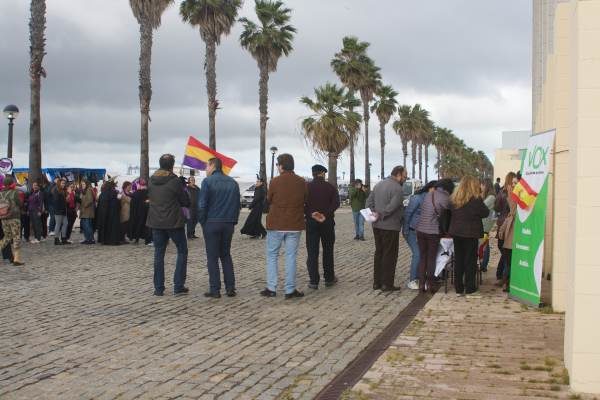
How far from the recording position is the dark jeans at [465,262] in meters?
10.1

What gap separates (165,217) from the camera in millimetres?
9875

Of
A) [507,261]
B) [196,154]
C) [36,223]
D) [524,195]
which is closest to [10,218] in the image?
[196,154]

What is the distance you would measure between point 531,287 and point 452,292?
176 centimetres

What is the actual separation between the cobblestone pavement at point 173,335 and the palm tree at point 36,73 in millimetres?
9447

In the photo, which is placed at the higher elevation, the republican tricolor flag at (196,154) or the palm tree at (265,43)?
the palm tree at (265,43)

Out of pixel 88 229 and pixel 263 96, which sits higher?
pixel 263 96

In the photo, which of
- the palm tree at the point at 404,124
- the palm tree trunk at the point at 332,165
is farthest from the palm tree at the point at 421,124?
the palm tree trunk at the point at 332,165

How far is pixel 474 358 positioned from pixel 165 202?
518 centimetres

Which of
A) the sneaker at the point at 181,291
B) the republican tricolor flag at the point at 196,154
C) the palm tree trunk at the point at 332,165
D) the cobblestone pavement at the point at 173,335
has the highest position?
the palm tree trunk at the point at 332,165

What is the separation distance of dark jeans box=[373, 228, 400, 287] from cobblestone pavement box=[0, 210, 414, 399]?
335mm

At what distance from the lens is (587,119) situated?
5105 mm

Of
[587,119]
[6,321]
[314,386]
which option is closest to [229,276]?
[6,321]

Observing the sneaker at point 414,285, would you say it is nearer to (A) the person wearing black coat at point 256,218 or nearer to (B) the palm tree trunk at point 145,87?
(A) the person wearing black coat at point 256,218

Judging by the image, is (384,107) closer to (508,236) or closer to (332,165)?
(332,165)
